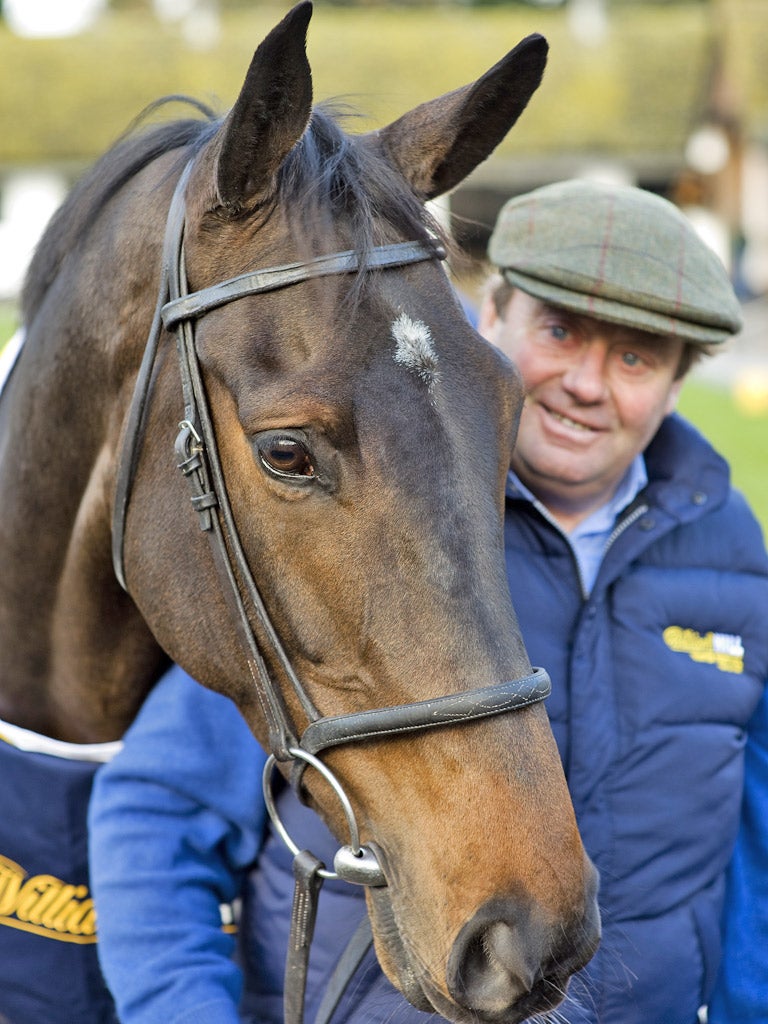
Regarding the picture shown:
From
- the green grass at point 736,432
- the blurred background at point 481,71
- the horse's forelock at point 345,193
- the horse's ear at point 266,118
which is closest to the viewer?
the horse's ear at point 266,118

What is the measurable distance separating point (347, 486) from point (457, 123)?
2.53ft

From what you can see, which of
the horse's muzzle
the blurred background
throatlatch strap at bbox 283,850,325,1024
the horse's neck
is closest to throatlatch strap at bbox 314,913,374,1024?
throatlatch strap at bbox 283,850,325,1024

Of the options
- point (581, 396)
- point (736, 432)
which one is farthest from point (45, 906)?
point (736, 432)

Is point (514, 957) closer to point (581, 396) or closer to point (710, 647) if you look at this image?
point (710, 647)

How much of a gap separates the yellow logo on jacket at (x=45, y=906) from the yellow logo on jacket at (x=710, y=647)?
1427 millimetres

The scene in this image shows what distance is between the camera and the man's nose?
2506 mm

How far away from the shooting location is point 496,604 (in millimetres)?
1689

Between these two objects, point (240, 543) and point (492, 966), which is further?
point (240, 543)

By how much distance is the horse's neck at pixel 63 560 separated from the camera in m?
2.21

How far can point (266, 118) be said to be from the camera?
1.79 metres

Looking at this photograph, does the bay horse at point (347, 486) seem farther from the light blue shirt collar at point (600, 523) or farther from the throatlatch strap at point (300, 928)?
the light blue shirt collar at point (600, 523)

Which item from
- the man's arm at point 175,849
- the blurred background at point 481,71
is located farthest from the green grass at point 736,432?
the blurred background at point 481,71

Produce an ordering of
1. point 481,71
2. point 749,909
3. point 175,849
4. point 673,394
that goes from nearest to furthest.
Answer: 1. point 175,849
2. point 749,909
3. point 673,394
4. point 481,71

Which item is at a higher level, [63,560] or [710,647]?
[63,560]
